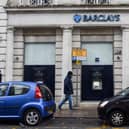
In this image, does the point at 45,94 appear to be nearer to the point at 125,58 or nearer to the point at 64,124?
the point at 64,124

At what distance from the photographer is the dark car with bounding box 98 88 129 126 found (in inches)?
526

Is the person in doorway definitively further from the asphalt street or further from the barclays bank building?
the asphalt street

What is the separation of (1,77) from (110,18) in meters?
6.36

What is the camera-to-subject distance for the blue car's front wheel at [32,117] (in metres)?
13.3

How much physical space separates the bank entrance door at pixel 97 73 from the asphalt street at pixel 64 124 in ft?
16.3

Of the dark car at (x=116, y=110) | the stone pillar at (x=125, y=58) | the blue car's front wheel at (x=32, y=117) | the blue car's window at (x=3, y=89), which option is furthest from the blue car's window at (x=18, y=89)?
the stone pillar at (x=125, y=58)

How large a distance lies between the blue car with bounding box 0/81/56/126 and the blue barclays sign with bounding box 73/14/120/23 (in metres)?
7.19

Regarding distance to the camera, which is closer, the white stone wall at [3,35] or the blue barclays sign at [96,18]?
the blue barclays sign at [96,18]

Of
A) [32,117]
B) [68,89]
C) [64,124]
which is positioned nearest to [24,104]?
[32,117]

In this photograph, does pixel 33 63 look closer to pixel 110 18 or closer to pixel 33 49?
pixel 33 49

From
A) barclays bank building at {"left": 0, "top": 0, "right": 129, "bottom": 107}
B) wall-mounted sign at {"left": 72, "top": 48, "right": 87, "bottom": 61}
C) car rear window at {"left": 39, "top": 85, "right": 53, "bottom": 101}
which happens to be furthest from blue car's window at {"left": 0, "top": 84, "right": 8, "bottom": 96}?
barclays bank building at {"left": 0, "top": 0, "right": 129, "bottom": 107}

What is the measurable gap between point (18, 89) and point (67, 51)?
22.2 feet

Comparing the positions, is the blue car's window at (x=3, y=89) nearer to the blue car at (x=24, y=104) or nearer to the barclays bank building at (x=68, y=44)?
the blue car at (x=24, y=104)

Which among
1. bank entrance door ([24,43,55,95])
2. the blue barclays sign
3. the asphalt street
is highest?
the blue barclays sign
